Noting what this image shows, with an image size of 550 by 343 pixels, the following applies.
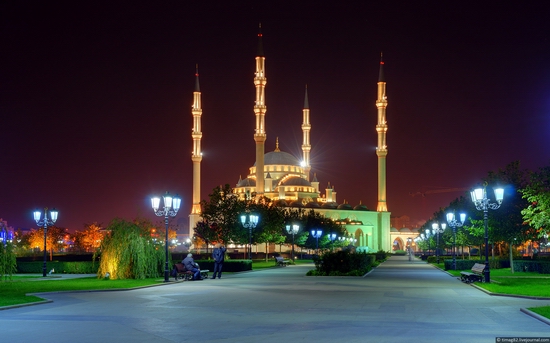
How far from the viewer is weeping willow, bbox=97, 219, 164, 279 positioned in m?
28.7

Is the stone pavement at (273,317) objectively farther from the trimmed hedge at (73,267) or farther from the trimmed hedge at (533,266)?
the trimmed hedge at (533,266)

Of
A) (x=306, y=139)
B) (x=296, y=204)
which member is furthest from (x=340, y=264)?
(x=306, y=139)

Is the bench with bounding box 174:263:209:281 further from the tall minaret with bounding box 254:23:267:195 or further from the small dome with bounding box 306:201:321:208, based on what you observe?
the small dome with bounding box 306:201:321:208

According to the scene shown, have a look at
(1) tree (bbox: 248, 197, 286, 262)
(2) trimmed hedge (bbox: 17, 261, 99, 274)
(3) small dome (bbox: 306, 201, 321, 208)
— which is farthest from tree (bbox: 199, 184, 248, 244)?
(3) small dome (bbox: 306, 201, 321, 208)

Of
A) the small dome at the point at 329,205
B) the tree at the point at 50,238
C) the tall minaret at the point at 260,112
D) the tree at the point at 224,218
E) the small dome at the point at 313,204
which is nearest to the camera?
the tree at the point at 224,218

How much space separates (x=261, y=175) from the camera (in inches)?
3875

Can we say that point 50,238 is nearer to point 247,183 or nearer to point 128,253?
point 247,183

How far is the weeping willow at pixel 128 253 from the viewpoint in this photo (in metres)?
28.7

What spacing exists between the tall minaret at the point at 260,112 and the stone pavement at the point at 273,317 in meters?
76.2

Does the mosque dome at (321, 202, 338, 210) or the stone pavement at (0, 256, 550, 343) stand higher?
the mosque dome at (321, 202, 338, 210)

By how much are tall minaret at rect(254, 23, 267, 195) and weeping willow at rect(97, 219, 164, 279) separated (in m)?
67.5

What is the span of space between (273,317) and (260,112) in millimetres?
85633

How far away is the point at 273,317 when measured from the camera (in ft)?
47.5

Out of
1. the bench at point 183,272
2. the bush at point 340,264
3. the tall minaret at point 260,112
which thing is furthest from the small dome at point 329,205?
the bench at point 183,272
